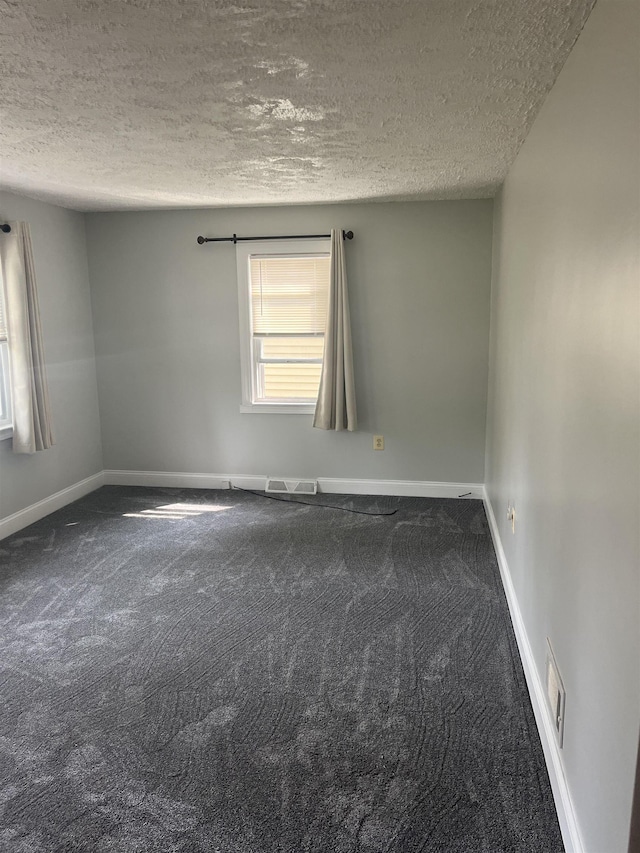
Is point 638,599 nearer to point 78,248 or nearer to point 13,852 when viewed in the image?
point 13,852

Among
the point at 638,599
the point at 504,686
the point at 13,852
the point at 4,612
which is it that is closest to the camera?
the point at 638,599

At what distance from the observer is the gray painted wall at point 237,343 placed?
4539 mm

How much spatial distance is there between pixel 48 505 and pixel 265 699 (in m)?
2.87

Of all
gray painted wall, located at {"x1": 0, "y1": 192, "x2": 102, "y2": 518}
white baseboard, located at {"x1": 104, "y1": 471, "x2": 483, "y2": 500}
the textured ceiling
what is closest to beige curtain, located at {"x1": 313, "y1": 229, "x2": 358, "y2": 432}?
white baseboard, located at {"x1": 104, "y1": 471, "x2": 483, "y2": 500}

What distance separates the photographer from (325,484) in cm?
496

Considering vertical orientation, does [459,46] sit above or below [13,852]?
above

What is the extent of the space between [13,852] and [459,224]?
14.0 ft

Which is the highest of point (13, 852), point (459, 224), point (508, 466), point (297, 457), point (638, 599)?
point (459, 224)

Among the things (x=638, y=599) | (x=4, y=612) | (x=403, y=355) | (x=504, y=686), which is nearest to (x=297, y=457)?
(x=403, y=355)

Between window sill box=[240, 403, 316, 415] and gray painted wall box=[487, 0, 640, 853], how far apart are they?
2558 mm

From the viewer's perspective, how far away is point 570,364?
5.74 feet

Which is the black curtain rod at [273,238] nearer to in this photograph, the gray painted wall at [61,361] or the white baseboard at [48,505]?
the gray painted wall at [61,361]

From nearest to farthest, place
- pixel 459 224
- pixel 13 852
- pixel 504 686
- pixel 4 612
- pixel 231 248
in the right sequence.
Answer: pixel 13 852 → pixel 504 686 → pixel 4 612 → pixel 459 224 → pixel 231 248

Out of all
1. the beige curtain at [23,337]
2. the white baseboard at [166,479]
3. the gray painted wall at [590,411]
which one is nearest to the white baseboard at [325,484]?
the white baseboard at [166,479]
